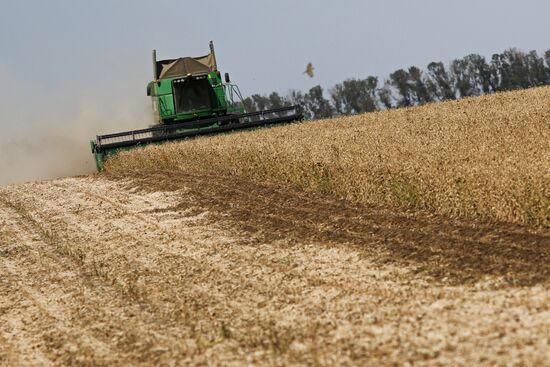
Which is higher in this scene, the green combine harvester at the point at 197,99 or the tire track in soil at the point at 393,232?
the green combine harvester at the point at 197,99

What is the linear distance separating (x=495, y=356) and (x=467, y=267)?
2.40 metres

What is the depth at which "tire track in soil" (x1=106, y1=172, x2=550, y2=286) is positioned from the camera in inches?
290

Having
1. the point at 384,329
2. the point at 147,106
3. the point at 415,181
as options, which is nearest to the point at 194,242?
the point at 415,181

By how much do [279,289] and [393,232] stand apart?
221 centimetres

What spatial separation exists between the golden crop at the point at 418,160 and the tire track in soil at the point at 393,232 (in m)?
0.28

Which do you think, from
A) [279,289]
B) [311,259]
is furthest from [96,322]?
[311,259]

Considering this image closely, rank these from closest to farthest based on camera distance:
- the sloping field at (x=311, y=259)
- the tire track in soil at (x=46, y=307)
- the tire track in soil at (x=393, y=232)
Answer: the sloping field at (x=311, y=259)
the tire track in soil at (x=46, y=307)
the tire track in soil at (x=393, y=232)

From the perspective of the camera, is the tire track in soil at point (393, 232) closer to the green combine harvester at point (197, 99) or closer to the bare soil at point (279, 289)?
the bare soil at point (279, 289)

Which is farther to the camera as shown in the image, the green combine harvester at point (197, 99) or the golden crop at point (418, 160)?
the green combine harvester at point (197, 99)

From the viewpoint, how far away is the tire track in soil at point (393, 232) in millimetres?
7359

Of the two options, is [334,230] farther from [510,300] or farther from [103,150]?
[103,150]

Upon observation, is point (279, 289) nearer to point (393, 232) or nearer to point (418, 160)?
point (393, 232)

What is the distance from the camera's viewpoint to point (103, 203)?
49.3 feet

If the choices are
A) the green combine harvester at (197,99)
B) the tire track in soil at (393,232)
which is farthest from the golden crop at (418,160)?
the green combine harvester at (197,99)
